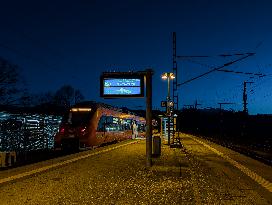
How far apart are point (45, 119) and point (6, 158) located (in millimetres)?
12184

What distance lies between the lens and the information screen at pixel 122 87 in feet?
51.8

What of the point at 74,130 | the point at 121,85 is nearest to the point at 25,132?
the point at 74,130

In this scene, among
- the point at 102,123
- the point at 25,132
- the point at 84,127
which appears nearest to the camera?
the point at 25,132

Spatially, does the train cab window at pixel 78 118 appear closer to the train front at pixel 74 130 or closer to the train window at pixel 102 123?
the train front at pixel 74 130

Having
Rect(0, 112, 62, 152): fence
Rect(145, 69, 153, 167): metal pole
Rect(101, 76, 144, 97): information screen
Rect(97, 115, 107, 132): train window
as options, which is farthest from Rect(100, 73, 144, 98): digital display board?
Rect(97, 115, 107, 132): train window

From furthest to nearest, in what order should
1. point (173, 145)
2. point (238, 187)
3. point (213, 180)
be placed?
point (173, 145), point (213, 180), point (238, 187)

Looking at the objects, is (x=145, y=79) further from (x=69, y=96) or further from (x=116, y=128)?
(x=69, y=96)

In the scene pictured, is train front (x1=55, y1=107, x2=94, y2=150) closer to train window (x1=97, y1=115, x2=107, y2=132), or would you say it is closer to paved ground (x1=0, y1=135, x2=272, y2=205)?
train window (x1=97, y1=115, x2=107, y2=132)

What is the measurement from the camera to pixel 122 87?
15.7 m

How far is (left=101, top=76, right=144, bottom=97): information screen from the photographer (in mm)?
15789

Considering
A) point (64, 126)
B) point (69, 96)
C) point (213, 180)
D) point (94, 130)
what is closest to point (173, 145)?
point (94, 130)

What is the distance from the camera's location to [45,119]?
29.8 meters

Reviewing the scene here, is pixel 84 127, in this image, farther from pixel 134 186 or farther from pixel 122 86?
pixel 134 186

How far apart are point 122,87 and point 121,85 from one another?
0.26 ft
